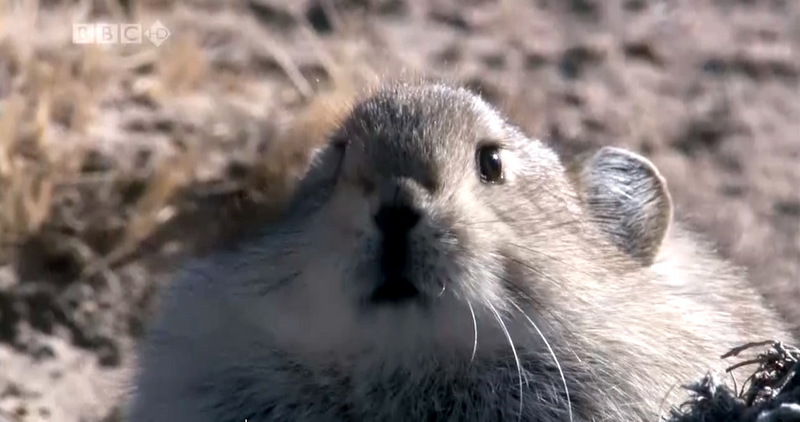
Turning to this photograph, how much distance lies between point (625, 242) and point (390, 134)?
0.91m

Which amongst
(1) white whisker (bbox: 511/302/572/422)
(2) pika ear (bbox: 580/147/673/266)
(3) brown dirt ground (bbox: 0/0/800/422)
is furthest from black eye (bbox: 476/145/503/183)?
(3) brown dirt ground (bbox: 0/0/800/422)

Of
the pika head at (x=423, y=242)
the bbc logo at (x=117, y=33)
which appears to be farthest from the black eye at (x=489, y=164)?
the bbc logo at (x=117, y=33)

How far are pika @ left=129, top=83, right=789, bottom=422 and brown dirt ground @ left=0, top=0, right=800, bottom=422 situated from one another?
2.41 feet

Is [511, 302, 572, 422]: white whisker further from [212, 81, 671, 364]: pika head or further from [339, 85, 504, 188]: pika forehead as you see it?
[339, 85, 504, 188]: pika forehead

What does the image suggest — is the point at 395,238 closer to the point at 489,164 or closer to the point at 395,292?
the point at 395,292

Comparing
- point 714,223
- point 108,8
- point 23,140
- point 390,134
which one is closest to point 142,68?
point 108,8

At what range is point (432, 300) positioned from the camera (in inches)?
111

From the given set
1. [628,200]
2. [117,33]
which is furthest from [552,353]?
[117,33]

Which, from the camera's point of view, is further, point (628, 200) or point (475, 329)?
point (628, 200)

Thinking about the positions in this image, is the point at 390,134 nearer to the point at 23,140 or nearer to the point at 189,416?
the point at 189,416

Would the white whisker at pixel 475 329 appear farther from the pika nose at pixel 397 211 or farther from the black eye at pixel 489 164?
the black eye at pixel 489 164

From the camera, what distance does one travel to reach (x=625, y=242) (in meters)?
3.61

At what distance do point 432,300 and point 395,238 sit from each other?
165 mm

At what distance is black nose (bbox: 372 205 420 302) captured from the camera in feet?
9.04
